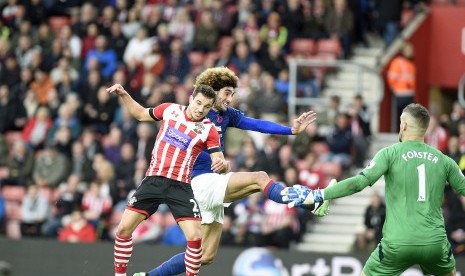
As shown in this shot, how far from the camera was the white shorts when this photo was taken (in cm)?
1252

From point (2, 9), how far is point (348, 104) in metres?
7.74

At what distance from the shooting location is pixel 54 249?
18734mm

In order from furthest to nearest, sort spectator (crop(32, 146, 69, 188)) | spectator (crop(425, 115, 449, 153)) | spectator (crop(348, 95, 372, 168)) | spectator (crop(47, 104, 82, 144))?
spectator (crop(47, 104, 82, 144)) < spectator (crop(32, 146, 69, 188)) < spectator (crop(348, 95, 372, 168)) < spectator (crop(425, 115, 449, 153))

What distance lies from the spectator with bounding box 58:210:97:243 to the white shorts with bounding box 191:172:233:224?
7.02 meters

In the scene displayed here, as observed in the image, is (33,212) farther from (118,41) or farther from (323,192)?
(323,192)

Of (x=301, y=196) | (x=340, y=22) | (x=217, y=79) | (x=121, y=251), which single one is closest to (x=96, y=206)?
(x=340, y=22)

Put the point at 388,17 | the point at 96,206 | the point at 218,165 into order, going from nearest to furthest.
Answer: the point at 218,165
the point at 96,206
the point at 388,17

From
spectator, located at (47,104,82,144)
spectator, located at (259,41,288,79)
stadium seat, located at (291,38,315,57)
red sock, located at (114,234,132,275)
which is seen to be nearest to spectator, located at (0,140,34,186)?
spectator, located at (47,104,82,144)

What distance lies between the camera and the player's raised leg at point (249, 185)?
11883 millimetres

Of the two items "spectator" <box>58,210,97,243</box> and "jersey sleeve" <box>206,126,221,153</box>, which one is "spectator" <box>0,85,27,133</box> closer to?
"spectator" <box>58,210,97,243</box>

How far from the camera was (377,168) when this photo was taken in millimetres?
10430

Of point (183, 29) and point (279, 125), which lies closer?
point (279, 125)

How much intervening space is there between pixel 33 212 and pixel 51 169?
0.88 meters

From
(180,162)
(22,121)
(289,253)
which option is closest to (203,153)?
(180,162)
